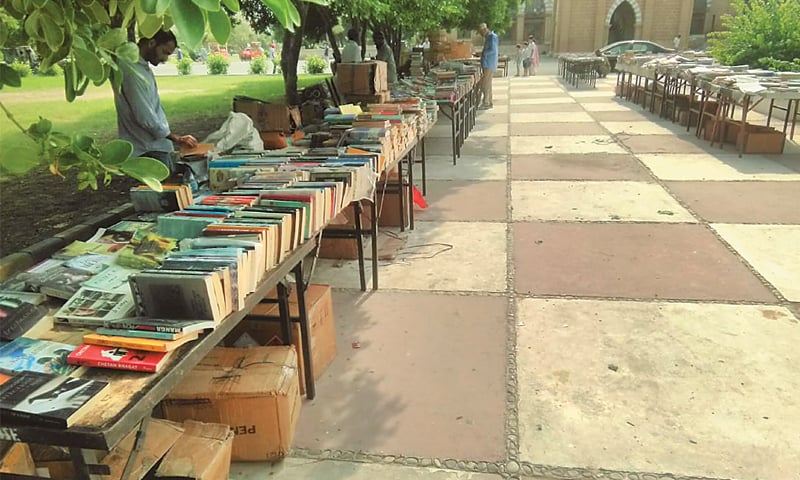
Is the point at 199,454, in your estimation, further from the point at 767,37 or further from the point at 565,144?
the point at 767,37

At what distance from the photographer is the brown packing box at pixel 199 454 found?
7.14 ft

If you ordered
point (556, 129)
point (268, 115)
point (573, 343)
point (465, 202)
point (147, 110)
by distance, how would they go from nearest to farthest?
1. point (573, 343)
2. point (147, 110)
3. point (268, 115)
4. point (465, 202)
5. point (556, 129)

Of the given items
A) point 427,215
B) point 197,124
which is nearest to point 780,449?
point 427,215

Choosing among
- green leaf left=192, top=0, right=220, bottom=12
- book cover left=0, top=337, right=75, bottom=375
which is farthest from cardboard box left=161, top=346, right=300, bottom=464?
green leaf left=192, top=0, right=220, bottom=12

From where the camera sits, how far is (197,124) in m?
12.5

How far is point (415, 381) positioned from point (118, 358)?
1.88m

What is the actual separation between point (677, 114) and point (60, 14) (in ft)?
40.9

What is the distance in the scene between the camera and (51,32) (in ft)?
4.32

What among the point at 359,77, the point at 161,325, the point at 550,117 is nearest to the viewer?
the point at 161,325

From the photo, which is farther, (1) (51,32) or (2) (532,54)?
(2) (532,54)

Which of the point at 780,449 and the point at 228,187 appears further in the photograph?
the point at 228,187

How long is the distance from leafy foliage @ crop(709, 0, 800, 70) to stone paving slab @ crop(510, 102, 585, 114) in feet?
12.7

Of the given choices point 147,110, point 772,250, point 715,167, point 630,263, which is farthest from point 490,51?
point 147,110

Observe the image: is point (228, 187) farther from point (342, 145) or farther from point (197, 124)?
point (197, 124)
